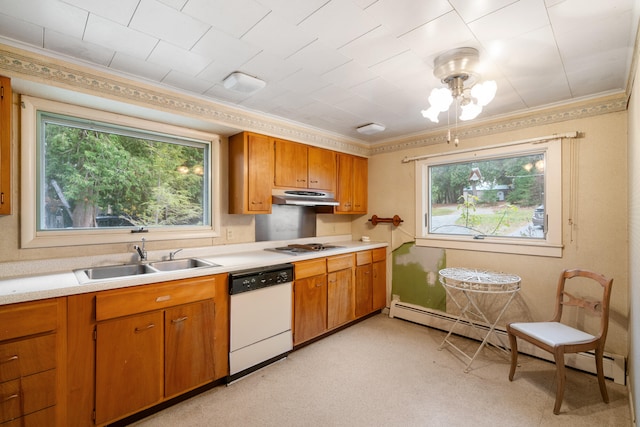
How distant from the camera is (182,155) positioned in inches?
113

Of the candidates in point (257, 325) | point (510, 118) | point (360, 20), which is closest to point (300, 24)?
point (360, 20)

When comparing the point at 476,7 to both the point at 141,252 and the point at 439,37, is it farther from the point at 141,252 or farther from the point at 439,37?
the point at 141,252

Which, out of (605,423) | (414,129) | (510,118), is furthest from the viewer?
(414,129)

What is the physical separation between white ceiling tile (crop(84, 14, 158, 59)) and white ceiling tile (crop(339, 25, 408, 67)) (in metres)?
1.22

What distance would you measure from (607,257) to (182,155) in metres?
4.02

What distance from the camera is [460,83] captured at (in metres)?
2.04

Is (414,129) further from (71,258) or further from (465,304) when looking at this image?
(71,258)

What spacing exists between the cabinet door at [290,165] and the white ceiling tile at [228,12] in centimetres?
156

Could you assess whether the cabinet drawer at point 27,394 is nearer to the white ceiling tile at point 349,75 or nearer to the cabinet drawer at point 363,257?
the white ceiling tile at point 349,75

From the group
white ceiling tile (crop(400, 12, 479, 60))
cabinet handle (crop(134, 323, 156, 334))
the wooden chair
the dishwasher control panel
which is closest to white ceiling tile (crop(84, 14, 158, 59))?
white ceiling tile (crop(400, 12, 479, 60))

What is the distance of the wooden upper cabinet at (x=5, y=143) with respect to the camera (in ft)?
5.68

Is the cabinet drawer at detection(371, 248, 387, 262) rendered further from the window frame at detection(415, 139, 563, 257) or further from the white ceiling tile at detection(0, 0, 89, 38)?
the white ceiling tile at detection(0, 0, 89, 38)

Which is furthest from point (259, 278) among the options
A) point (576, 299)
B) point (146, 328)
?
point (576, 299)

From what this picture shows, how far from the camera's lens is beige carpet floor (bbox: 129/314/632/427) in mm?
1954
